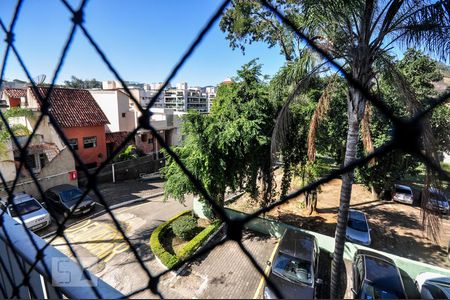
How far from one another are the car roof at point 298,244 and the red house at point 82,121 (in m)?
10.5

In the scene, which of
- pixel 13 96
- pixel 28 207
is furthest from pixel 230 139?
pixel 13 96

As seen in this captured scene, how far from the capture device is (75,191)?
10539 millimetres

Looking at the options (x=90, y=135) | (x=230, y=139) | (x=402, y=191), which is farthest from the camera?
(x=90, y=135)

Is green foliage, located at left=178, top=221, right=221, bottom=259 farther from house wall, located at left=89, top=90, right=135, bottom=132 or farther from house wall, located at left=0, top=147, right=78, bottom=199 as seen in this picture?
house wall, located at left=89, top=90, right=135, bottom=132

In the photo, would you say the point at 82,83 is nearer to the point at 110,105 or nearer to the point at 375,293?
the point at 110,105

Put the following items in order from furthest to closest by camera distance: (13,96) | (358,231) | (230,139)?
1. (13,96)
2. (358,231)
3. (230,139)

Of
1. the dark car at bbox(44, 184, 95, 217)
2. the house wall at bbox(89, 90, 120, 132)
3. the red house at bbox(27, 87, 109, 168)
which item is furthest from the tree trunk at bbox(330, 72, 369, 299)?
the house wall at bbox(89, 90, 120, 132)

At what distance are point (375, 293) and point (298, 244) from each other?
74.6 inches

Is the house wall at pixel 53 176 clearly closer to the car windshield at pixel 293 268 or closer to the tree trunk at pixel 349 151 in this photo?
the car windshield at pixel 293 268

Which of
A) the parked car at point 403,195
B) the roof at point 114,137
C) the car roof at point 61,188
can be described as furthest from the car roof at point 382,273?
the roof at point 114,137

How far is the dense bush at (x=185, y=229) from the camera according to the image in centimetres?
826

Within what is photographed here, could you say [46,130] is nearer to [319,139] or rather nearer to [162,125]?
[162,125]

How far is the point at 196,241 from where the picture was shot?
25.7ft

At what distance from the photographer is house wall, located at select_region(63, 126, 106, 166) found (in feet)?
42.3
